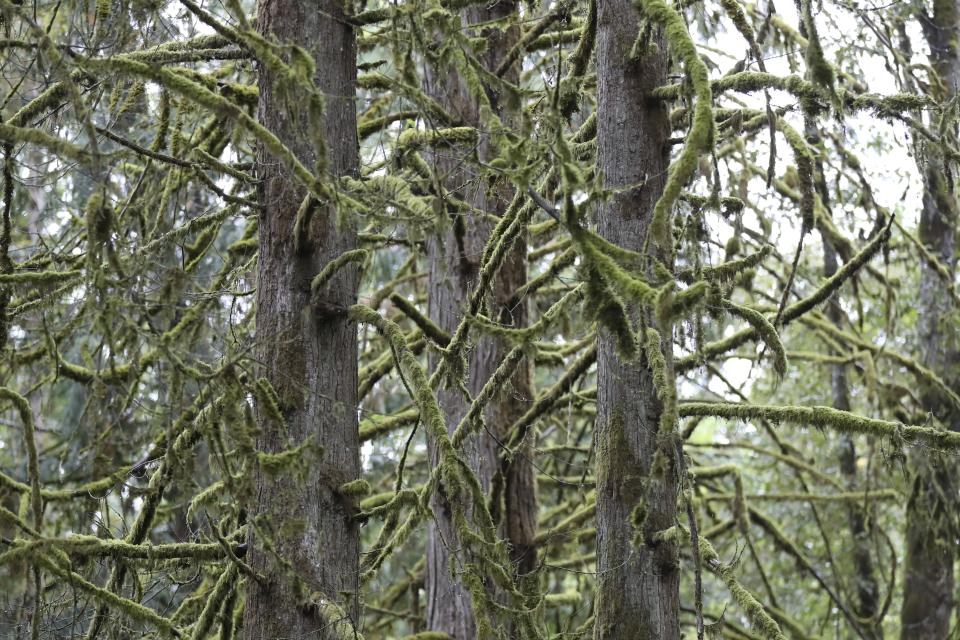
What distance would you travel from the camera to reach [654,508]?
407 centimetres

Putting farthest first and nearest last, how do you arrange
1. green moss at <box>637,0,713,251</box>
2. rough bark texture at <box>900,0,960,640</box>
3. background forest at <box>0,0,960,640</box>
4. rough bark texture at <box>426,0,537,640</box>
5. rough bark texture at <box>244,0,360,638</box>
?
rough bark texture at <box>900,0,960,640</box> < rough bark texture at <box>426,0,537,640</box> < rough bark texture at <box>244,0,360,638</box> < background forest at <box>0,0,960,640</box> < green moss at <box>637,0,713,251</box>

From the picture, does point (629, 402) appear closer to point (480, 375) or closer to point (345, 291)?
point (345, 291)

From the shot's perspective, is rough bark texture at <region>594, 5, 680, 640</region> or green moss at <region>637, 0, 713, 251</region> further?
rough bark texture at <region>594, 5, 680, 640</region>

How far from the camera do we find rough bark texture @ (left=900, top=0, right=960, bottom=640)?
8.73 meters

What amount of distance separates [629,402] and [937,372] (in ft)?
20.3

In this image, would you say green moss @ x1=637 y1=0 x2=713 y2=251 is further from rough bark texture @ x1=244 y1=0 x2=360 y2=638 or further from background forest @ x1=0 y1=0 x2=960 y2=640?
rough bark texture @ x1=244 y1=0 x2=360 y2=638

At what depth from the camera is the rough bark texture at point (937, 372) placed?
8727mm

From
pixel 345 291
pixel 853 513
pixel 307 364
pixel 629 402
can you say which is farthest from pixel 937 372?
pixel 307 364

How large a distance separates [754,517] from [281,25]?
15.7ft

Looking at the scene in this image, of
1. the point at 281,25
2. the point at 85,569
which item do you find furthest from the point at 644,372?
the point at 85,569

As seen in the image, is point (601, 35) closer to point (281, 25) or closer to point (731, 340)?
point (281, 25)

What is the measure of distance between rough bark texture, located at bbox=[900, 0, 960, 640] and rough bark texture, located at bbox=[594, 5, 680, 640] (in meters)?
5.29

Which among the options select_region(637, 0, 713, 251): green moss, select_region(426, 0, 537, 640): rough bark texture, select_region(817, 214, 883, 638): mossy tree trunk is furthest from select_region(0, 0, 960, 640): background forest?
select_region(817, 214, 883, 638): mossy tree trunk

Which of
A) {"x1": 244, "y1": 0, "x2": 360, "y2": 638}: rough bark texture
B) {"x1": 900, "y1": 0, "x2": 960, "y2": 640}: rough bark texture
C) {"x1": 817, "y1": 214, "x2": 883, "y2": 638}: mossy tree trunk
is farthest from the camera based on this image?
{"x1": 817, "y1": 214, "x2": 883, "y2": 638}: mossy tree trunk
